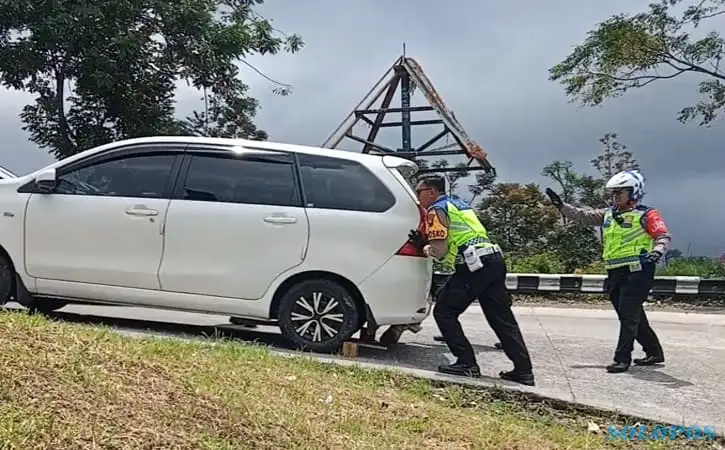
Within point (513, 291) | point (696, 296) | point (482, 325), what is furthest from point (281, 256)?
point (696, 296)

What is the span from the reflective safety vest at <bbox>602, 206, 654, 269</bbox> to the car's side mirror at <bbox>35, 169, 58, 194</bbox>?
4.96 metres

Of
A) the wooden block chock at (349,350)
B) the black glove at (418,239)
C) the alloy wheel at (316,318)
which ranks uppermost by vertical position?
the black glove at (418,239)

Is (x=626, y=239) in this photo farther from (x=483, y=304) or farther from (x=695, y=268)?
(x=695, y=268)

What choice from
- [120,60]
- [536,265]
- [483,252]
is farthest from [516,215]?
[483,252]

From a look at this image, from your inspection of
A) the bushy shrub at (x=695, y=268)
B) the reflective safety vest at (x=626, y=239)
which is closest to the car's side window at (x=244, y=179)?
the reflective safety vest at (x=626, y=239)

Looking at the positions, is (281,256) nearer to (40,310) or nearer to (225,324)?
(225,324)

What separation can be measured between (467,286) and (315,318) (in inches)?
49.6

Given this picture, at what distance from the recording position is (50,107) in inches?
598

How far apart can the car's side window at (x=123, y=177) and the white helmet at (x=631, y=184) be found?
12.9 feet

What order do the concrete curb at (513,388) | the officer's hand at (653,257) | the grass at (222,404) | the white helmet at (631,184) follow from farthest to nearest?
the white helmet at (631,184) → the officer's hand at (653,257) → the concrete curb at (513,388) → the grass at (222,404)

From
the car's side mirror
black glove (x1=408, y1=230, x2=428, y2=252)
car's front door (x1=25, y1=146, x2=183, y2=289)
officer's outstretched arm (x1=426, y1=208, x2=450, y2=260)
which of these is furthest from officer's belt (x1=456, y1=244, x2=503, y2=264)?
the car's side mirror

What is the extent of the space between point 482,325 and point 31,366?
6.19 metres

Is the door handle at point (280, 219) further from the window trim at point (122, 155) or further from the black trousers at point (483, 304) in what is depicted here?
the black trousers at point (483, 304)

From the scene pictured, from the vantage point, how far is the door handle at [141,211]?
649 centimetres
